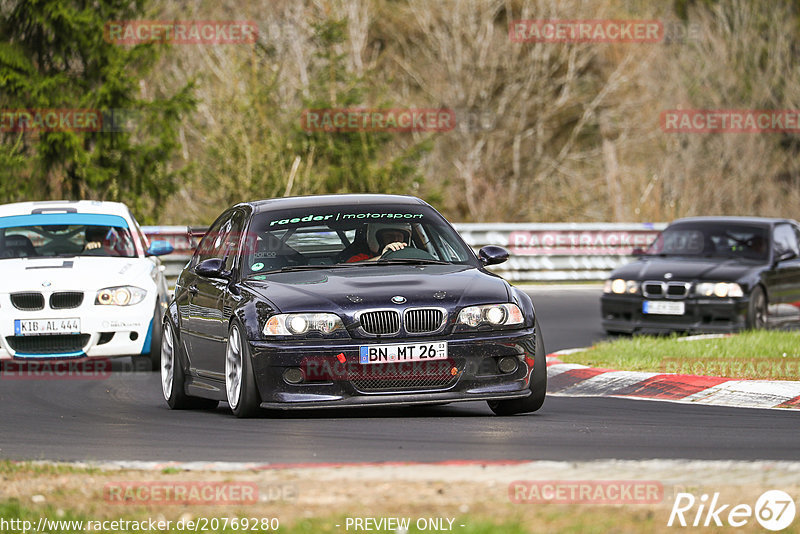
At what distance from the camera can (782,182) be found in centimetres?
5131

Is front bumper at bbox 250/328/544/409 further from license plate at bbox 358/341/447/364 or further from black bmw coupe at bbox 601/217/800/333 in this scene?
black bmw coupe at bbox 601/217/800/333

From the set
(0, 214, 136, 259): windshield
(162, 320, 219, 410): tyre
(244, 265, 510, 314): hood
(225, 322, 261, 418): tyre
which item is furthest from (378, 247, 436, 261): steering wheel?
(0, 214, 136, 259): windshield

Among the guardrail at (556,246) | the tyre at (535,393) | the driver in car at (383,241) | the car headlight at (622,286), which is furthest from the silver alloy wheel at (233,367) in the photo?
the guardrail at (556,246)

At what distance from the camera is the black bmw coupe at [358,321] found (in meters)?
9.05

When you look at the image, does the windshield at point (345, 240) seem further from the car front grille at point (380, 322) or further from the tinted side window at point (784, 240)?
the tinted side window at point (784, 240)

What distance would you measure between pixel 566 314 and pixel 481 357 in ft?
38.5

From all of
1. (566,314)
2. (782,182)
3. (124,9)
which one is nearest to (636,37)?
(782,182)

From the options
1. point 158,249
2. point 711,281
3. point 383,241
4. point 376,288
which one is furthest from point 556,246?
point 376,288

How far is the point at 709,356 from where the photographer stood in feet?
43.6

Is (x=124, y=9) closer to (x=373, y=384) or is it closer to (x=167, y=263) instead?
(x=167, y=263)

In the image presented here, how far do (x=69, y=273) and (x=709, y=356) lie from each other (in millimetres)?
5920

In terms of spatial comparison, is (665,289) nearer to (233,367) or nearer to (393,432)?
(233,367)

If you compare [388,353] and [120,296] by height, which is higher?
[388,353]

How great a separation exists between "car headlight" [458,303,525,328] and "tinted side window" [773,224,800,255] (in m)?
9.62
